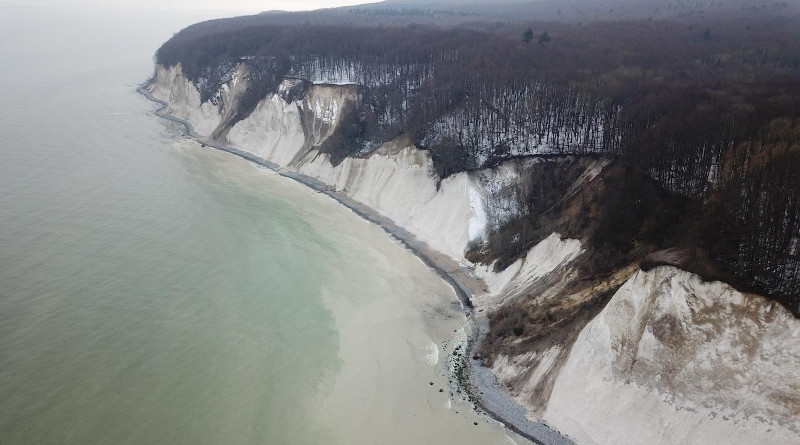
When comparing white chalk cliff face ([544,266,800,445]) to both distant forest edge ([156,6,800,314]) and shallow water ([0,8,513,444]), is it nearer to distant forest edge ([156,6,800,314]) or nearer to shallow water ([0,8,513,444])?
distant forest edge ([156,6,800,314])

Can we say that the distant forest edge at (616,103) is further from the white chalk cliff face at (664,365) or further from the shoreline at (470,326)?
the shoreline at (470,326)

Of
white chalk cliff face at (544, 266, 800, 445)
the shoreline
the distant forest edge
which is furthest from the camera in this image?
the distant forest edge

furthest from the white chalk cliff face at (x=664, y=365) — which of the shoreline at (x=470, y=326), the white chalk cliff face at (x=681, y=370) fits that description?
the shoreline at (x=470, y=326)

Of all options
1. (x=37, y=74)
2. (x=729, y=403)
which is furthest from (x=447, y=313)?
(x=37, y=74)

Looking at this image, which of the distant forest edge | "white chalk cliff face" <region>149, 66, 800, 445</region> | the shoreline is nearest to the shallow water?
the shoreline

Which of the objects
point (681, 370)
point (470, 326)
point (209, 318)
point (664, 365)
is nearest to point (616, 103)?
point (470, 326)

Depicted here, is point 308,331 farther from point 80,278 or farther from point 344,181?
point 344,181
